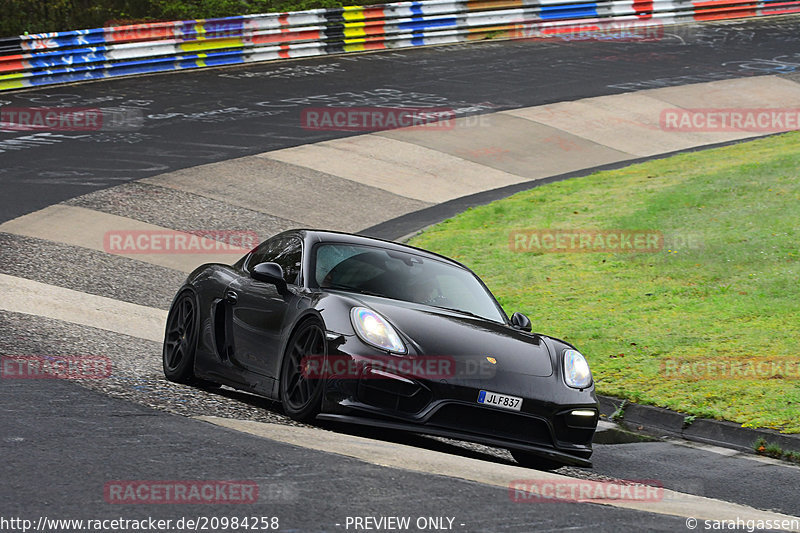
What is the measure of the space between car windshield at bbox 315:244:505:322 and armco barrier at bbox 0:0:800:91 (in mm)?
16993

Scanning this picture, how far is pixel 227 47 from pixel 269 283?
1995 centimetres

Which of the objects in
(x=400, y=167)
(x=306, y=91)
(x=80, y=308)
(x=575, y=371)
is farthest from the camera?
(x=306, y=91)

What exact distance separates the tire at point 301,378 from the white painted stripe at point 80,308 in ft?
12.4

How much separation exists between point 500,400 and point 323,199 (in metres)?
11.4

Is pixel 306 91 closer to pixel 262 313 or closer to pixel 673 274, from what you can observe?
pixel 673 274

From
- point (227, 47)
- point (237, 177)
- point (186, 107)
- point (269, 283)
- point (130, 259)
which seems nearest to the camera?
point (269, 283)

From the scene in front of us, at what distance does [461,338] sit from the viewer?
7.04 m

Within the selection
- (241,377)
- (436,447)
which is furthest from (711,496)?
(241,377)

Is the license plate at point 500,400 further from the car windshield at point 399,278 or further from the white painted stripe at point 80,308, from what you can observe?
the white painted stripe at point 80,308

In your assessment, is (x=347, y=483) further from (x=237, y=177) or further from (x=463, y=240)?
(x=237, y=177)

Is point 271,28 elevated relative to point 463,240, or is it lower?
elevated

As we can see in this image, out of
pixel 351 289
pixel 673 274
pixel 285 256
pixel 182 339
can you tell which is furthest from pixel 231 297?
pixel 673 274

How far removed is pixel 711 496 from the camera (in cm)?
674

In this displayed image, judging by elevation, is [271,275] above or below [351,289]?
above
